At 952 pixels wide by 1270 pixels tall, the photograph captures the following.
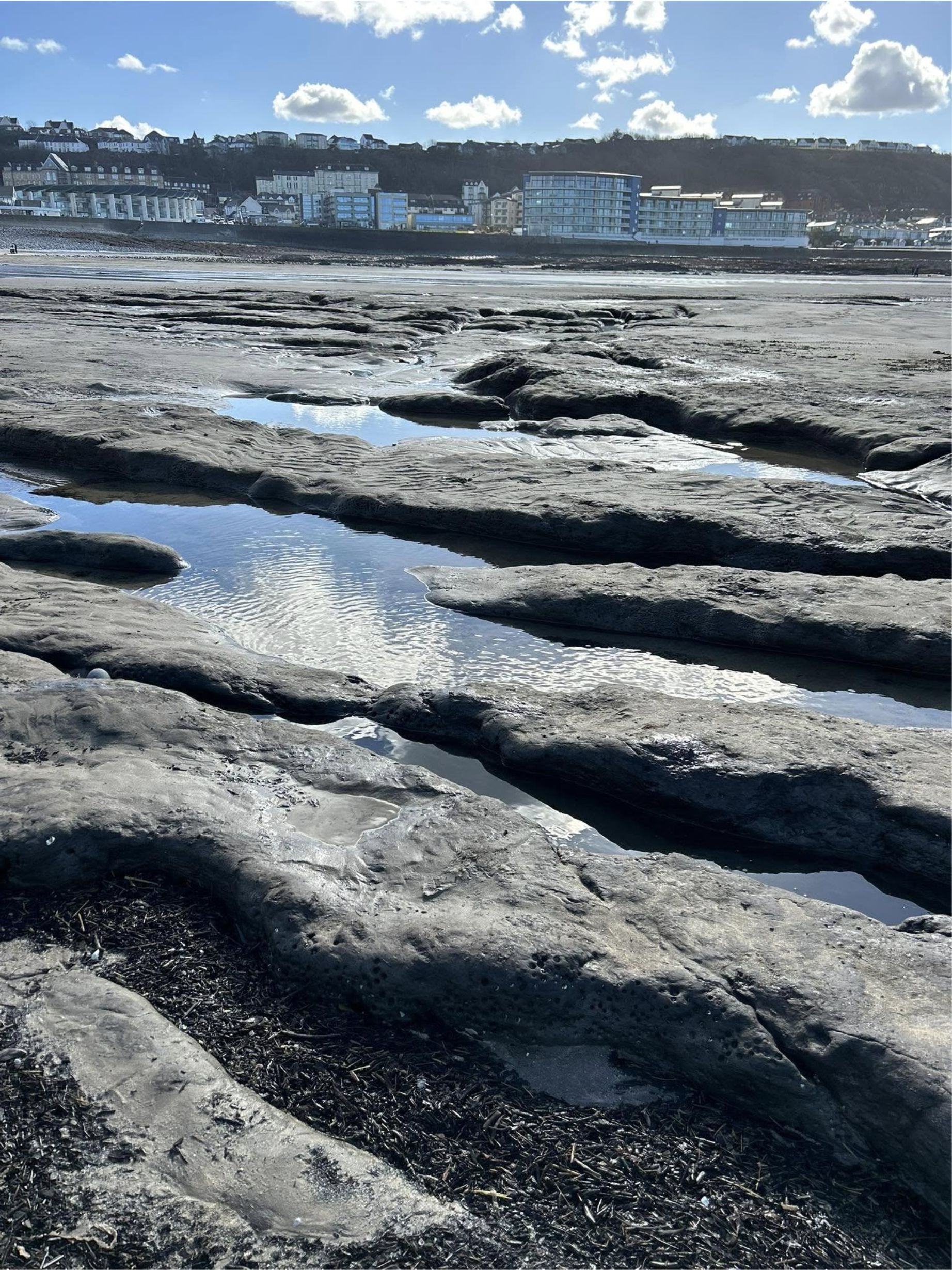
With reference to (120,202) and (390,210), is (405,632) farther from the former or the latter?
(390,210)

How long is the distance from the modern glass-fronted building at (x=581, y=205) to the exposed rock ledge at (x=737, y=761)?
336 feet

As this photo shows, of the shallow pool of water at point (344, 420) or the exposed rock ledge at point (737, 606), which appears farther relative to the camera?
the shallow pool of water at point (344, 420)

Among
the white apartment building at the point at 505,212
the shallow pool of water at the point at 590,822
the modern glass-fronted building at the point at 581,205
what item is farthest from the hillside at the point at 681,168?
the shallow pool of water at the point at 590,822

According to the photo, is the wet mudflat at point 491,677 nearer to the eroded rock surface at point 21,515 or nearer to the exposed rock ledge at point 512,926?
the exposed rock ledge at point 512,926

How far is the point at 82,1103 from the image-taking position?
218cm

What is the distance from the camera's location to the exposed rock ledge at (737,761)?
3.46m

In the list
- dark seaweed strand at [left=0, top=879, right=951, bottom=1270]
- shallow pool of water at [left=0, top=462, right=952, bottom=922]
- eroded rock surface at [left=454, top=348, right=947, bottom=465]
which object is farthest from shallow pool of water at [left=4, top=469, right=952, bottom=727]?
eroded rock surface at [left=454, top=348, right=947, bottom=465]

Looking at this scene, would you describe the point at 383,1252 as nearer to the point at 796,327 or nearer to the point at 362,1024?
the point at 362,1024

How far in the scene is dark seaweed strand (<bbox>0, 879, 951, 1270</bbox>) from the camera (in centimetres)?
190

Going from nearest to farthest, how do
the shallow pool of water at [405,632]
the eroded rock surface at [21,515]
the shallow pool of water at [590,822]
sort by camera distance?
the shallow pool of water at [590,822] → the shallow pool of water at [405,632] → the eroded rock surface at [21,515]

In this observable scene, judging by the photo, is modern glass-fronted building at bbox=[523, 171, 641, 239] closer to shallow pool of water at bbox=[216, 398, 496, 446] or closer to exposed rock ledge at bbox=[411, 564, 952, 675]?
shallow pool of water at bbox=[216, 398, 496, 446]

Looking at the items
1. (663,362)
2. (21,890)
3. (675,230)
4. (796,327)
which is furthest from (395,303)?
(675,230)

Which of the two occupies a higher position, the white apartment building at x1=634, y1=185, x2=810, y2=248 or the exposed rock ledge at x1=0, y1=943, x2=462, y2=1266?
the white apartment building at x1=634, y1=185, x2=810, y2=248

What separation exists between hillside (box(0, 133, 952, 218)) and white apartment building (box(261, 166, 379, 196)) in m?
2.76
